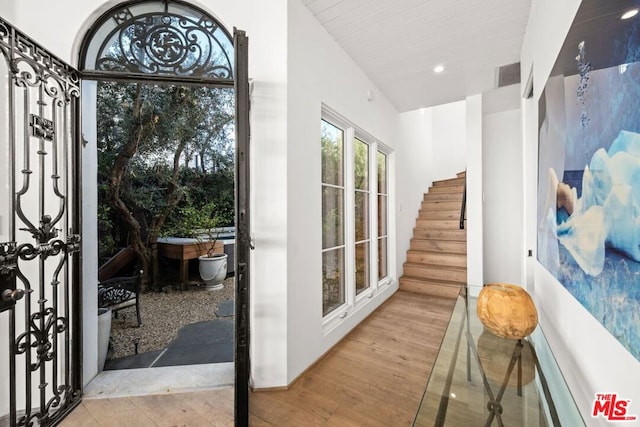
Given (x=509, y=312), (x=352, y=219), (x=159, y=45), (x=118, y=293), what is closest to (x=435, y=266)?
(x=352, y=219)

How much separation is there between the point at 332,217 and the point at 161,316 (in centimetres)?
235

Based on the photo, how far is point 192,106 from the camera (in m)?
3.37

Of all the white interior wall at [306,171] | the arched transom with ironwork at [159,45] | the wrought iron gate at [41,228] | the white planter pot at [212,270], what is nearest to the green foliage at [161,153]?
the white planter pot at [212,270]

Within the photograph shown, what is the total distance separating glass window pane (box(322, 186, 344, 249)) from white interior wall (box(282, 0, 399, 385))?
0.23 metres

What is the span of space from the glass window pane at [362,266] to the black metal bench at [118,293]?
7.67 ft

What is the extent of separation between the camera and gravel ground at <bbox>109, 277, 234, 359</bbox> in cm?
247

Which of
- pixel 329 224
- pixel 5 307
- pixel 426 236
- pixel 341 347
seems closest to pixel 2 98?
pixel 5 307

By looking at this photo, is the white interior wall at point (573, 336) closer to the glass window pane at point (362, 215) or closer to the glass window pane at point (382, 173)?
the glass window pane at point (362, 215)

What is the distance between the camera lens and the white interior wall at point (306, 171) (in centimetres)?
184

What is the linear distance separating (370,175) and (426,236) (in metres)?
2.01

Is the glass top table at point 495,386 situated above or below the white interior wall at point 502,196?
below

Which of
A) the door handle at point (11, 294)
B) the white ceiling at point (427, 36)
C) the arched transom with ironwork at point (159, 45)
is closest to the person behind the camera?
the door handle at point (11, 294)

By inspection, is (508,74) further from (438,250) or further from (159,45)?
(159,45)

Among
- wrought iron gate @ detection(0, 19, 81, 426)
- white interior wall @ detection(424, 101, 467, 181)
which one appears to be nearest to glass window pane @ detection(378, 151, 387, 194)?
white interior wall @ detection(424, 101, 467, 181)
